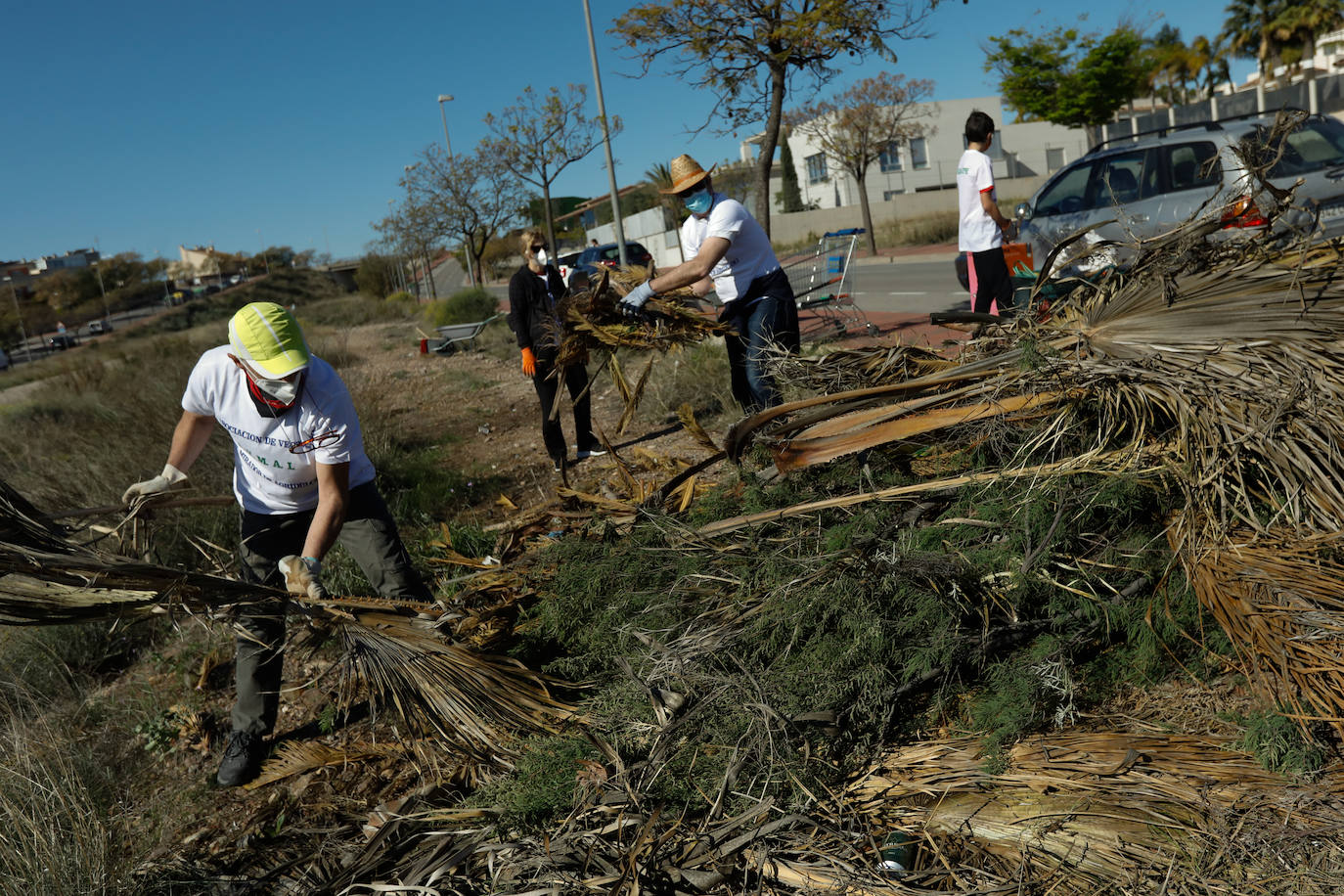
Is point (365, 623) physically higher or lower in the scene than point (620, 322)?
lower

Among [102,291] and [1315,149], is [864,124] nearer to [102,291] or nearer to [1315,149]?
[1315,149]

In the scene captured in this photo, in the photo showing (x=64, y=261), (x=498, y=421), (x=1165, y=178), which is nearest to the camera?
(x=1165, y=178)

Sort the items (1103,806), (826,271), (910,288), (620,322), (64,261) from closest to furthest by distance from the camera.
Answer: (1103,806), (620,322), (826,271), (910,288), (64,261)

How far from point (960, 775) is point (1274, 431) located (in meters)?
1.28

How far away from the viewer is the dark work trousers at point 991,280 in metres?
5.88

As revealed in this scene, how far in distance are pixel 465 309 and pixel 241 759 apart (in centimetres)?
2265

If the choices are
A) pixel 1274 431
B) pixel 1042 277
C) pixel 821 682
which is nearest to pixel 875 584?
pixel 821 682

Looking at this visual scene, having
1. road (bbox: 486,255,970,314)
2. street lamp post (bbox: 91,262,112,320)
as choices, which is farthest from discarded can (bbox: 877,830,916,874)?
street lamp post (bbox: 91,262,112,320)

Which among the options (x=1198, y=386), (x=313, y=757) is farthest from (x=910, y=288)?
(x=313, y=757)

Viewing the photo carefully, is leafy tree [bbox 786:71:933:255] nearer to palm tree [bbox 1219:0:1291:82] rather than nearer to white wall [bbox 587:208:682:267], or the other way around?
white wall [bbox 587:208:682:267]

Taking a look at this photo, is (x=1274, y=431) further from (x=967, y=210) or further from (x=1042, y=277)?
(x=967, y=210)

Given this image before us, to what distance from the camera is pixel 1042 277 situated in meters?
3.36

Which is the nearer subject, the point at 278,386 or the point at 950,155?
the point at 278,386

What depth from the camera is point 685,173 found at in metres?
4.75
